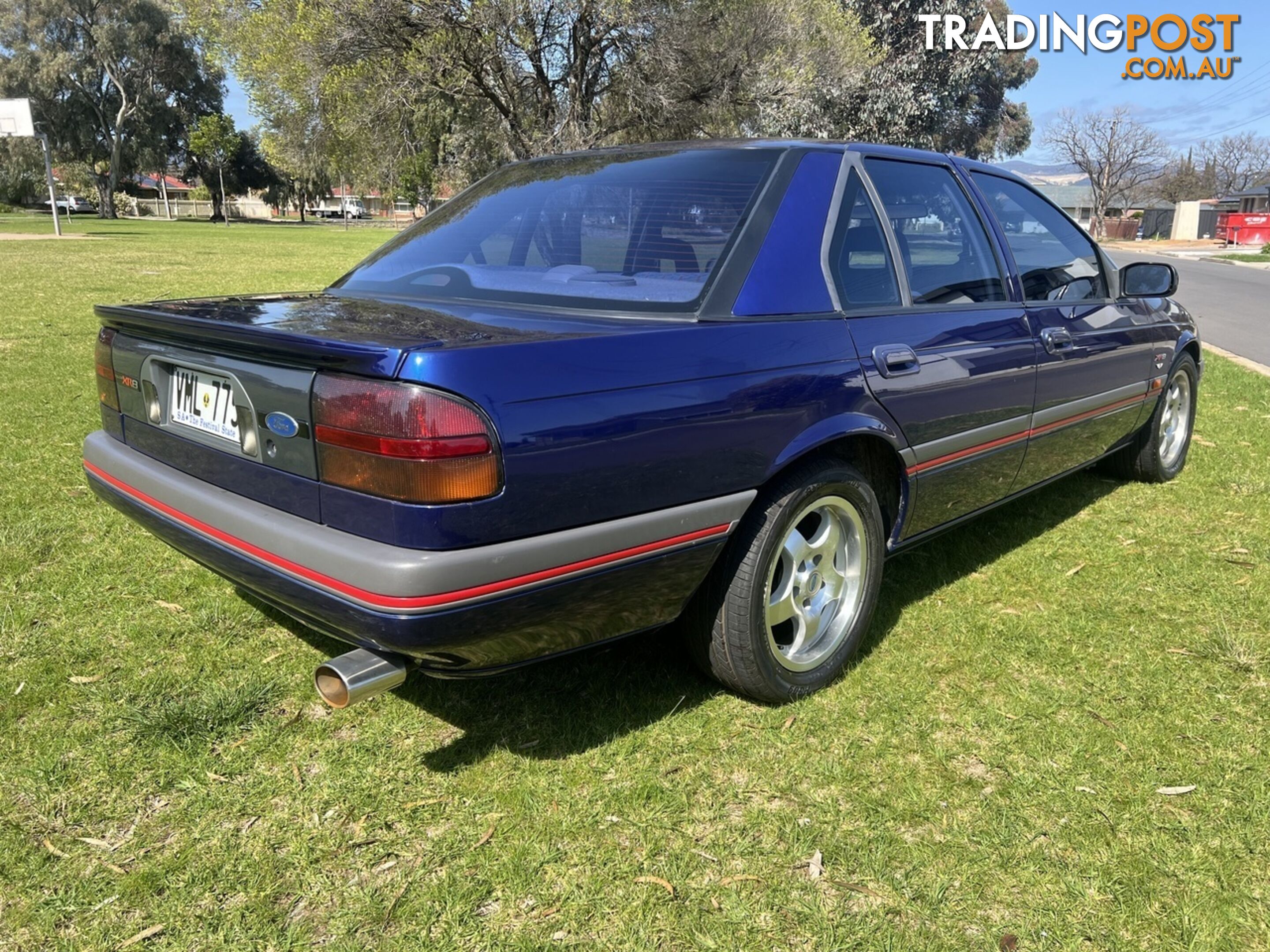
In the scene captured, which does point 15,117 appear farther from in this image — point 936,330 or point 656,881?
point 656,881

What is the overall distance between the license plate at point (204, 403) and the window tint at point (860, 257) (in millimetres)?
1675

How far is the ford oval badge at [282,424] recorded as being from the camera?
6.77 feet

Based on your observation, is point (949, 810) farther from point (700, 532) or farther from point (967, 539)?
point (967, 539)

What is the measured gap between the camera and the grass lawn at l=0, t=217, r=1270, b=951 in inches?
76.9

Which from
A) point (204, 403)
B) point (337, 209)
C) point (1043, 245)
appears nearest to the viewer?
point (204, 403)

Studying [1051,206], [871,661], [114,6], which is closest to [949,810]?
[871,661]

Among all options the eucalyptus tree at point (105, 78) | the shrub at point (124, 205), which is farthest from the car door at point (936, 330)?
the shrub at point (124, 205)

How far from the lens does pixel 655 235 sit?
264cm

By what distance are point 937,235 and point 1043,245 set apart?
0.87 metres

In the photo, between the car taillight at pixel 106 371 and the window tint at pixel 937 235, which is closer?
the car taillight at pixel 106 371

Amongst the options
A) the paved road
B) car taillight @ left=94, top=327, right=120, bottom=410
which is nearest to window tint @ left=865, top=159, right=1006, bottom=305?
the paved road

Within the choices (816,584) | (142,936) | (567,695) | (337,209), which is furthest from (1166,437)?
(337,209)

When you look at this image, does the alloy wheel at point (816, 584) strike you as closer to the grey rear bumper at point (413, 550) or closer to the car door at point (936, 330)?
the car door at point (936, 330)

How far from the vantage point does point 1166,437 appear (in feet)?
16.5
